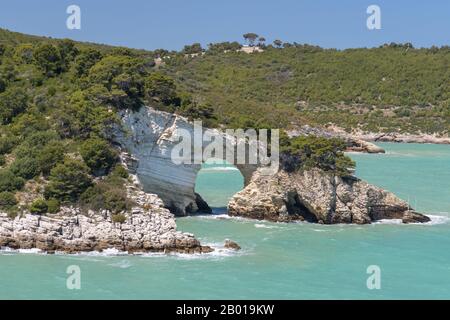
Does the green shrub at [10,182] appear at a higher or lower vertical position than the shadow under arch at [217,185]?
higher

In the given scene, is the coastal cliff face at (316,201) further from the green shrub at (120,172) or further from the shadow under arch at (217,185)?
the green shrub at (120,172)

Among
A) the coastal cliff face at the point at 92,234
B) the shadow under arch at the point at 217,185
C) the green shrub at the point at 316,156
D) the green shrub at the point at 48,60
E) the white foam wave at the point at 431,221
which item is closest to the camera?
the coastal cliff face at the point at 92,234

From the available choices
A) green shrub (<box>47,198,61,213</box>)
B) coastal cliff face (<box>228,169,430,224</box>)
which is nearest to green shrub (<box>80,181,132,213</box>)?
green shrub (<box>47,198,61,213</box>)

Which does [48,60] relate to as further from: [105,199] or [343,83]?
[343,83]

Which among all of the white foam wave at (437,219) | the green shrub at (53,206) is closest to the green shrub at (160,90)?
the green shrub at (53,206)

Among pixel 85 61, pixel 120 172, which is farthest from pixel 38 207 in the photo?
pixel 85 61

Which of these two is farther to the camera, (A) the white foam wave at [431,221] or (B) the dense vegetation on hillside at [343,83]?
(B) the dense vegetation on hillside at [343,83]
